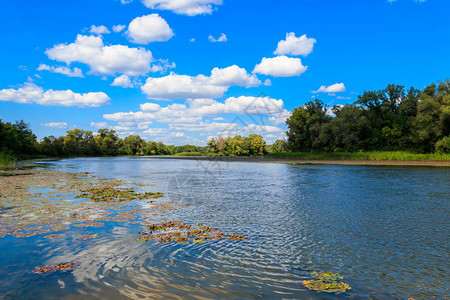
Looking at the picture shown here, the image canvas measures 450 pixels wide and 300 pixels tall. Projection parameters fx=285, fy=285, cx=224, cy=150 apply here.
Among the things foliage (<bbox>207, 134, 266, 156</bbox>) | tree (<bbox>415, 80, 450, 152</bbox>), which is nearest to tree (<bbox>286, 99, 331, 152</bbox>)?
tree (<bbox>415, 80, 450, 152</bbox>)

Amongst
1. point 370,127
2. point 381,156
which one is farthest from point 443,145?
point 370,127

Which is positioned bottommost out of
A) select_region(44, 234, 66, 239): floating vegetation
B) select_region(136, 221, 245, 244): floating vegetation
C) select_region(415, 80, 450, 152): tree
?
select_region(136, 221, 245, 244): floating vegetation

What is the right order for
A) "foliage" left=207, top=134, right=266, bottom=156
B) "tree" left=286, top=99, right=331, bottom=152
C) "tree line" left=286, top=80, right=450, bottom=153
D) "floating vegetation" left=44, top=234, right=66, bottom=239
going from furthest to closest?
"foliage" left=207, top=134, right=266, bottom=156 → "tree" left=286, top=99, right=331, bottom=152 → "tree line" left=286, top=80, right=450, bottom=153 → "floating vegetation" left=44, top=234, right=66, bottom=239

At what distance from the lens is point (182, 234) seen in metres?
12.0

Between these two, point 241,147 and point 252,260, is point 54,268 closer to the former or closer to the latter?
point 252,260

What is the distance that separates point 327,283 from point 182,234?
636cm

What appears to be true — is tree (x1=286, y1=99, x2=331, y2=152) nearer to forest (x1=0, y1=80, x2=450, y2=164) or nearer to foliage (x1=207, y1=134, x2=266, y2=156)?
forest (x1=0, y1=80, x2=450, y2=164)

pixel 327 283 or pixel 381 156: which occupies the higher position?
pixel 381 156

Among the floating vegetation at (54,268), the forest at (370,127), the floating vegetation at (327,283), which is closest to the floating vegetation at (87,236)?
the floating vegetation at (54,268)

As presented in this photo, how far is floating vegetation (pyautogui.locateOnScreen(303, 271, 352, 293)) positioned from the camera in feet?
23.3

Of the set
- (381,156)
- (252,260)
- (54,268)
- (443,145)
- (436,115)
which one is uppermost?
(436,115)

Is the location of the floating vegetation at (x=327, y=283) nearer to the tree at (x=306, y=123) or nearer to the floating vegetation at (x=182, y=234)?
the floating vegetation at (x=182, y=234)

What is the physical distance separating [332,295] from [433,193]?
23.9 m

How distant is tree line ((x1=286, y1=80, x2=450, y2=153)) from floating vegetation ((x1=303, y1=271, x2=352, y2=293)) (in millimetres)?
88042
